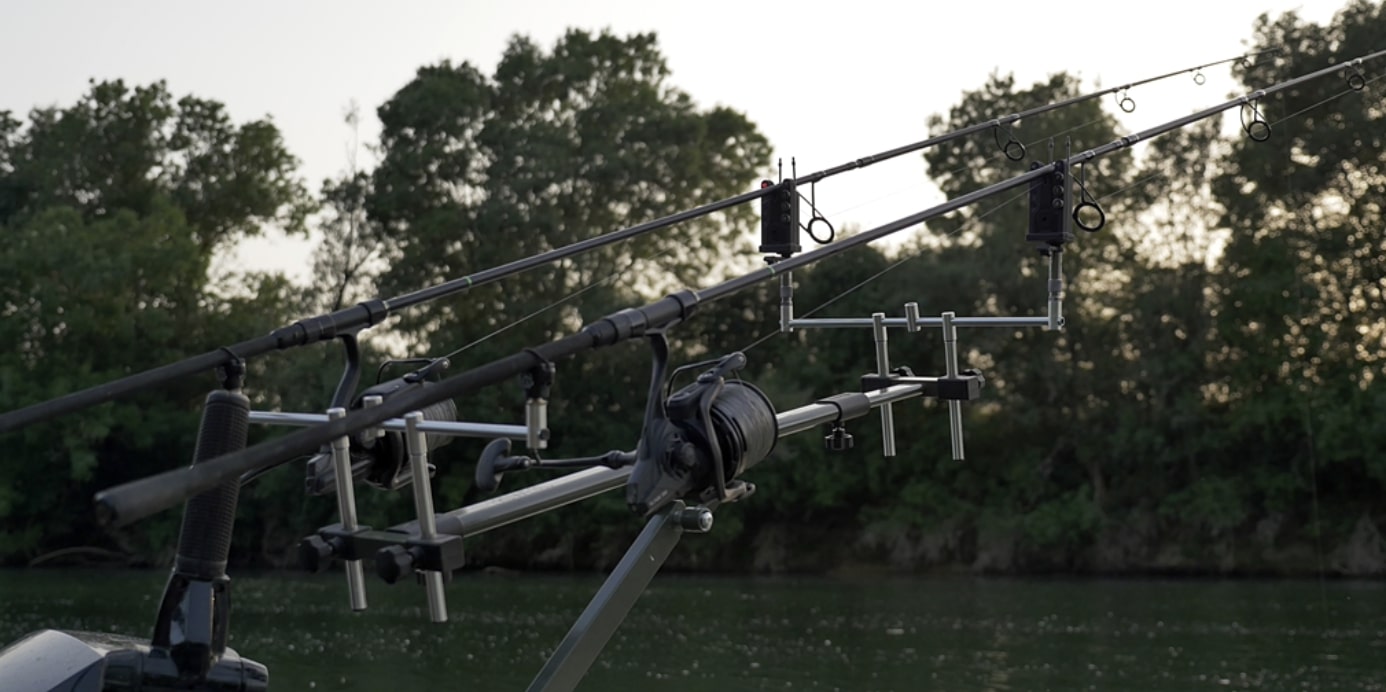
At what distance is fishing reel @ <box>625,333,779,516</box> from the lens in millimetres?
3889

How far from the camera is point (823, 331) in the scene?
31.6 metres

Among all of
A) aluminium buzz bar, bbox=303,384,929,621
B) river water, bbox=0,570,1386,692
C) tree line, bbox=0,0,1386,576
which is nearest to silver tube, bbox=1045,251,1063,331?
aluminium buzz bar, bbox=303,384,929,621

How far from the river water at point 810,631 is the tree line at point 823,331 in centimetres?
149

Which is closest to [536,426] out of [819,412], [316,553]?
[316,553]

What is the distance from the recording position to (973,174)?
30.8 m

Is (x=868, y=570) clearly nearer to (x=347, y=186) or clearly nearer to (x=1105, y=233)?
(x=1105, y=233)

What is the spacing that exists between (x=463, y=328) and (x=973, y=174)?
375 inches

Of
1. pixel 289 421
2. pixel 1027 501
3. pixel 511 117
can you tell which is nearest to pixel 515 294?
pixel 511 117

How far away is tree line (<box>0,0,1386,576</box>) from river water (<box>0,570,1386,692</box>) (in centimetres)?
149

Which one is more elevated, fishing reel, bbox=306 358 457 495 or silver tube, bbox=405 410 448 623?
fishing reel, bbox=306 358 457 495

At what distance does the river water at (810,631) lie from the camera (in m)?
19.0

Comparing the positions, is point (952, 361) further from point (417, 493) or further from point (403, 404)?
point (403, 404)

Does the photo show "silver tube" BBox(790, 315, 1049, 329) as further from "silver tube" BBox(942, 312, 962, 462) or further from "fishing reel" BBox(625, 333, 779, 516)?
"fishing reel" BBox(625, 333, 779, 516)

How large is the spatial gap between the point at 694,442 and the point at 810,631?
1968cm
